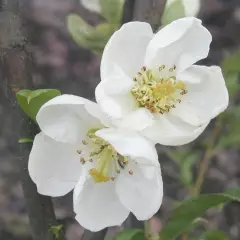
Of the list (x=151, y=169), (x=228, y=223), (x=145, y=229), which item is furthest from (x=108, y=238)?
(x=228, y=223)

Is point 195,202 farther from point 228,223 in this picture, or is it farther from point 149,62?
point 228,223

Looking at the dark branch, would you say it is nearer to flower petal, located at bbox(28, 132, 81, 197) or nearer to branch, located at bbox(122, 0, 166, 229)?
flower petal, located at bbox(28, 132, 81, 197)

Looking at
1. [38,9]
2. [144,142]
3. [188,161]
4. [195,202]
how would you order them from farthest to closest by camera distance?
[38,9], [188,161], [195,202], [144,142]

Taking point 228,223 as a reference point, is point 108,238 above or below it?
above

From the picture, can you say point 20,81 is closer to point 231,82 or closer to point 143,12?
point 143,12

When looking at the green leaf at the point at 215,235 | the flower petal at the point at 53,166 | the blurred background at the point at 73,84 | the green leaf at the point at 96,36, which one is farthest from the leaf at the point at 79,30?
the blurred background at the point at 73,84


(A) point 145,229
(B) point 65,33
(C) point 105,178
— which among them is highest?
(C) point 105,178

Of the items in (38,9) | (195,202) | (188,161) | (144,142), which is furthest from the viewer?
(38,9)

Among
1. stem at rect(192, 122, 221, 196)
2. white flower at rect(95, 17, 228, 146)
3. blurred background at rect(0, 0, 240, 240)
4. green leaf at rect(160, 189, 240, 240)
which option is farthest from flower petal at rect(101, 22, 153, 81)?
blurred background at rect(0, 0, 240, 240)
